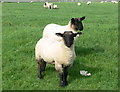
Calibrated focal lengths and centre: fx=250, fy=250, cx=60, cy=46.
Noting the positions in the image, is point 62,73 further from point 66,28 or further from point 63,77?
point 66,28

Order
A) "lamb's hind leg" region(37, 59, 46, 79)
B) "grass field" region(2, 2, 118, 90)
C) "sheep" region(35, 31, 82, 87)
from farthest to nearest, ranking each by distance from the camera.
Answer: "lamb's hind leg" region(37, 59, 46, 79), "grass field" region(2, 2, 118, 90), "sheep" region(35, 31, 82, 87)

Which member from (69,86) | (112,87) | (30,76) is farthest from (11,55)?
(112,87)

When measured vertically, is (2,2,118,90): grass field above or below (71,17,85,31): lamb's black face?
below

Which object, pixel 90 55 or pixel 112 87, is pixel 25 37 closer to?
pixel 90 55

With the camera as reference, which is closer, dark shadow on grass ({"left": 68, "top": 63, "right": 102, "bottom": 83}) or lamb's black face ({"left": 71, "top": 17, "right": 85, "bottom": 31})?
dark shadow on grass ({"left": 68, "top": 63, "right": 102, "bottom": 83})

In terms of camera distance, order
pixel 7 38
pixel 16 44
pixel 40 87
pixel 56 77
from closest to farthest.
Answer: pixel 40 87, pixel 56 77, pixel 16 44, pixel 7 38

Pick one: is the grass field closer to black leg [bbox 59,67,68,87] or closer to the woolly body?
black leg [bbox 59,67,68,87]

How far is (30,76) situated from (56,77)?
976mm

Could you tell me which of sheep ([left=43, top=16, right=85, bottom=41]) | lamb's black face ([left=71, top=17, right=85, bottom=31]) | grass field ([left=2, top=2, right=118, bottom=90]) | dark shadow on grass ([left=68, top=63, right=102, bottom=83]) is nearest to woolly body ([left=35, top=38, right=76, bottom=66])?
grass field ([left=2, top=2, right=118, bottom=90])

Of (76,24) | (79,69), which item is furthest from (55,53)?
(76,24)

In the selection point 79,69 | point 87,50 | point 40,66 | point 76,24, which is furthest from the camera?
point 87,50

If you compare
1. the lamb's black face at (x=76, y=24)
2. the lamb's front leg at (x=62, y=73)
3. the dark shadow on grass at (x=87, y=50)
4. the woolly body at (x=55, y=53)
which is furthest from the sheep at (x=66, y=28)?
the lamb's front leg at (x=62, y=73)

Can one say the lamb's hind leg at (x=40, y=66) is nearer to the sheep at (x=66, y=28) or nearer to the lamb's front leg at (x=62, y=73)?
the lamb's front leg at (x=62, y=73)

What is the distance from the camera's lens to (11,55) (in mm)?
11742
